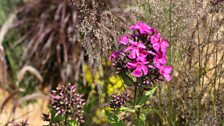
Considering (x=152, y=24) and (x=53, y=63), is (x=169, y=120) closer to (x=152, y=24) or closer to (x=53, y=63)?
(x=152, y=24)

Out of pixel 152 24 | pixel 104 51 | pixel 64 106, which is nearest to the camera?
pixel 64 106

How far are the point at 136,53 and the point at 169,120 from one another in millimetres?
1115

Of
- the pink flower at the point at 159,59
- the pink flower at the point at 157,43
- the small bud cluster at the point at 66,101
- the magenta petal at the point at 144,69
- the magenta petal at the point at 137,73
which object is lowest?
the small bud cluster at the point at 66,101

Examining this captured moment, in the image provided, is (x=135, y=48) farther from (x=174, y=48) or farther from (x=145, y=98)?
(x=174, y=48)

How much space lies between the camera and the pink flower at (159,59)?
7.75 feet

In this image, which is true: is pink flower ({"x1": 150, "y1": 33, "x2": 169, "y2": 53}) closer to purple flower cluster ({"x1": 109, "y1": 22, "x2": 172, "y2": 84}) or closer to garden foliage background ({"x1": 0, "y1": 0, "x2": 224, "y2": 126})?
purple flower cluster ({"x1": 109, "y1": 22, "x2": 172, "y2": 84})

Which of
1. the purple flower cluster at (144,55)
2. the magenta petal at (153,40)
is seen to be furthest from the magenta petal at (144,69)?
the magenta petal at (153,40)

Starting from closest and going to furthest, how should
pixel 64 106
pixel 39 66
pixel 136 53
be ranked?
pixel 136 53 < pixel 64 106 < pixel 39 66

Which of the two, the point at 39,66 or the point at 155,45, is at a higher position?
the point at 39,66

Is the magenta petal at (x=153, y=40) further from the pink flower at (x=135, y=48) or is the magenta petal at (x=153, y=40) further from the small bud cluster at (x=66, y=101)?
the small bud cluster at (x=66, y=101)

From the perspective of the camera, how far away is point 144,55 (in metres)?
2.35

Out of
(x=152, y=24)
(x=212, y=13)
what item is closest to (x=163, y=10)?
(x=152, y=24)

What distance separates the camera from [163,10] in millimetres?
3061

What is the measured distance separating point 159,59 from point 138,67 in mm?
106
